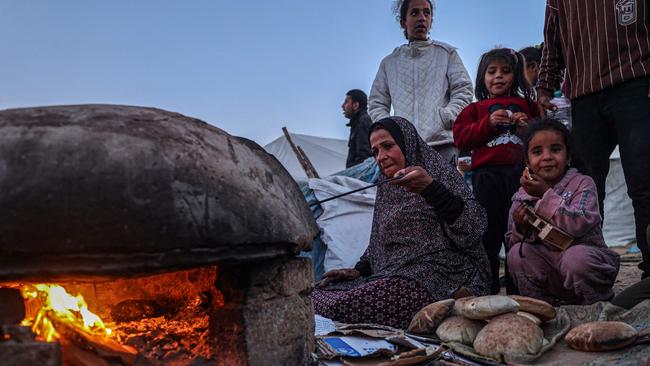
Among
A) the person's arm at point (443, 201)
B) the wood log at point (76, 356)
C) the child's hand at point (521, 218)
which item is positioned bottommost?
the wood log at point (76, 356)

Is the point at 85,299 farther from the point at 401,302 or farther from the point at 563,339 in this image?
the point at 563,339

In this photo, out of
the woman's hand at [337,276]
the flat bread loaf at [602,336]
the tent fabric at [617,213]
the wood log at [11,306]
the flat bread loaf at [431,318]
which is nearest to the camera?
the wood log at [11,306]

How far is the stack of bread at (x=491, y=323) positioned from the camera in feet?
8.22

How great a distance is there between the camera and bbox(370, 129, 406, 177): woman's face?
3.53 metres

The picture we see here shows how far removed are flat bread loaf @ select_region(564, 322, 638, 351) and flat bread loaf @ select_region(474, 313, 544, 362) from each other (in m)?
0.14

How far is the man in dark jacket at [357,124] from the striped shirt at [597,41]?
3.11 meters

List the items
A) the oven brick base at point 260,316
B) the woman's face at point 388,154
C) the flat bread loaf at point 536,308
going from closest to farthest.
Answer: the oven brick base at point 260,316
the flat bread loaf at point 536,308
the woman's face at point 388,154

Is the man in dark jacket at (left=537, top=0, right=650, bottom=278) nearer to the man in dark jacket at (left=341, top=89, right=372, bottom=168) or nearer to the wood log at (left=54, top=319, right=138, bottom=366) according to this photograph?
the wood log at (left=54, top=319, right=138, bottom=366)

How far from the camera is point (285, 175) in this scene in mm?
2211

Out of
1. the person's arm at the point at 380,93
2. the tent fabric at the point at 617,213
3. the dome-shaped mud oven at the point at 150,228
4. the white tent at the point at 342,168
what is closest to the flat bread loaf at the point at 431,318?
the dome-shaped mud oven at the point at 150,228

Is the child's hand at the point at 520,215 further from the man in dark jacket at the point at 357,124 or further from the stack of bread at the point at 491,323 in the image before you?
the man in dark jacket at the point at 357,124

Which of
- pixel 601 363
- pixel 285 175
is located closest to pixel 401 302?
pixel 601 363

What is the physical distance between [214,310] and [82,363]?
0.42 metres

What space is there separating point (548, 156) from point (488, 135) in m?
0.59
